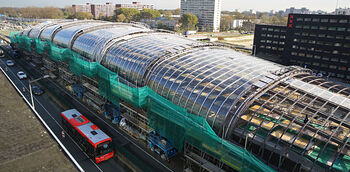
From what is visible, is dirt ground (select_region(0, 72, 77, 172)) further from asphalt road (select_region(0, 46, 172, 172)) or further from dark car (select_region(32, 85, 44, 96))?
dark car (select_region(32, 85, 44, 96))

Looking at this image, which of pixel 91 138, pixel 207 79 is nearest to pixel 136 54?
pixel 207 79

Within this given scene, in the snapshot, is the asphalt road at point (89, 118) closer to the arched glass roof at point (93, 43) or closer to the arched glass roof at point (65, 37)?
the arched glass roof at point (93, 43)

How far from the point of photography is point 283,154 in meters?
20.6

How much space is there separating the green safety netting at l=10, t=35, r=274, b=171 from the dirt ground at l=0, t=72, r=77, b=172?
38.7 feet

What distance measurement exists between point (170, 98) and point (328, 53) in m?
66.0

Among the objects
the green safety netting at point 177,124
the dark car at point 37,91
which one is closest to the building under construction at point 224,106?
the green safety netting at point 177,124

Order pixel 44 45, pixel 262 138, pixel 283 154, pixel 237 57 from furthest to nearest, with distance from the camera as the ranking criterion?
1. pixel 44 45
2. pixel 237 57
3. pixel 262 138
4. pixel 283 154

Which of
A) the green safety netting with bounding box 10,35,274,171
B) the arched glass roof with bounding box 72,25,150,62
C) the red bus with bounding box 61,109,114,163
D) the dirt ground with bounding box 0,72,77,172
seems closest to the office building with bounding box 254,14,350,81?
the arched glass roof with bounding box 72,25,150,62

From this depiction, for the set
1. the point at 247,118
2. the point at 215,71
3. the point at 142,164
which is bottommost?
the point at 142,164

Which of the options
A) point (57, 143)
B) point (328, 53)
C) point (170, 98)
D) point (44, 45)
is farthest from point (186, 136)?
point (328, 53)

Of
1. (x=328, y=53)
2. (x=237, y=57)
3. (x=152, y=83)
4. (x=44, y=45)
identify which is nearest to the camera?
(x=152, y=83)

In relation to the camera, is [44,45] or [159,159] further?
[44,45]

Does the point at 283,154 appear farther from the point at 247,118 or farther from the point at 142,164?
the point at 142,164

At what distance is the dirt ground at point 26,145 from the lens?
68.3 ft
